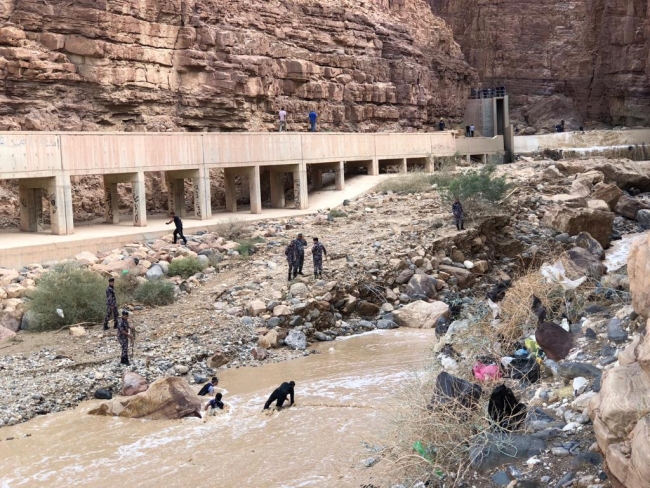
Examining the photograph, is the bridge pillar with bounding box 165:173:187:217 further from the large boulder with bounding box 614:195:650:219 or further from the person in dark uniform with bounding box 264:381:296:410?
the person in dark uniform with bounding box 264:381:296:410

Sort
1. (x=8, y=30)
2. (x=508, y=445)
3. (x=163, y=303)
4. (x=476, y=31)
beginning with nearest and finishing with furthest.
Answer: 1. (x=508, y=445)
2. (x=163, y=303)
3. (x=8, y=30)
4. (x=476, y=31)

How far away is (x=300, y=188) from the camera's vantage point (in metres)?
28.1

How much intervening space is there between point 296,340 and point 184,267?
497 cm

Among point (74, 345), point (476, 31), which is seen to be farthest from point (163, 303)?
point (476, 31)

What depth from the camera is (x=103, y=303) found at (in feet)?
53.9

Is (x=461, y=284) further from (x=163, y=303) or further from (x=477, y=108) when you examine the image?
(x=477, y=108)

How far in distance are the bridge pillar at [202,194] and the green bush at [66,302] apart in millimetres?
8601

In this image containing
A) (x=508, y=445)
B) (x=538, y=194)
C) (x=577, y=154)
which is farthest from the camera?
(x=577, y=154)

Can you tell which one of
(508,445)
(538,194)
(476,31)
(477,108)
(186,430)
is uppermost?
(476,31)

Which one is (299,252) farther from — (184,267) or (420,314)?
(420,314)

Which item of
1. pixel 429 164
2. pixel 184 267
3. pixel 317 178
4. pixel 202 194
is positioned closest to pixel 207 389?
pixel 184 267

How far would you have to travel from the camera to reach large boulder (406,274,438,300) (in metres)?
18.7

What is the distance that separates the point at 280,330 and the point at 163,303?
10.2 feet

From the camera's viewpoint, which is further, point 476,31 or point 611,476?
point 476,31
